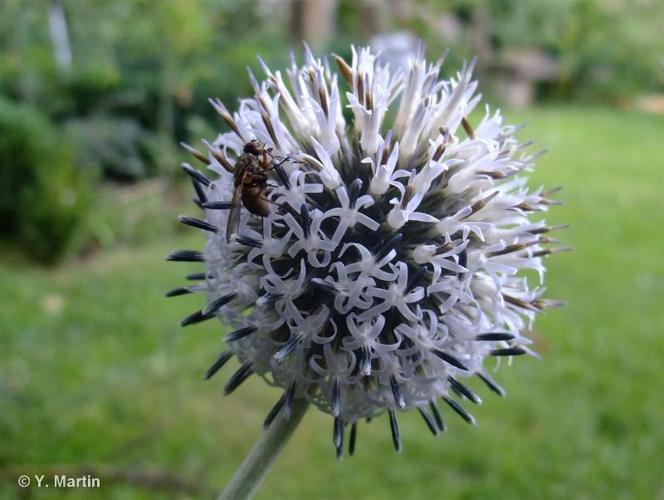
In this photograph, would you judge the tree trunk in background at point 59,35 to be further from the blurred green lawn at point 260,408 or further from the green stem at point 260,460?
the green stem at point 260,460

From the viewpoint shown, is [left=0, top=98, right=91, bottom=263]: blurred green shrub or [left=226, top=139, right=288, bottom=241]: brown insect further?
[left=0, top=98, right=91, bottom=263]: blurred green shrub

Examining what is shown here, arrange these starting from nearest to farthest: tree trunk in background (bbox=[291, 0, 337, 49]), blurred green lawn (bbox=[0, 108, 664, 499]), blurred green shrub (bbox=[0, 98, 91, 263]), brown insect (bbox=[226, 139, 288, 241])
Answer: brown insect (bbox=[226, 139, 288, 241]) → blurred green lawn (bbox=[0, 108, 664, 499]) → blurred green shrub (bbox=[0, 98, 91, 263]) → tree trunk in background (bbox=[291, 0, 337, 49])

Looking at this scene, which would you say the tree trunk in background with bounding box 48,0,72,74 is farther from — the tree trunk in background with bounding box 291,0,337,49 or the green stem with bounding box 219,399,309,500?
the green stem with bounding box 219,399,309,500

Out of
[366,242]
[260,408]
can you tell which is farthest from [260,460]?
[260,408]

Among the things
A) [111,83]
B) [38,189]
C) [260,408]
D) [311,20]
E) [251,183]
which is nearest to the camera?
[251,183]

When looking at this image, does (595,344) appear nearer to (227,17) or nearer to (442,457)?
(442,457)

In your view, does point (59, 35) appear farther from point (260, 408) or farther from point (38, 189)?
point (260, 408)

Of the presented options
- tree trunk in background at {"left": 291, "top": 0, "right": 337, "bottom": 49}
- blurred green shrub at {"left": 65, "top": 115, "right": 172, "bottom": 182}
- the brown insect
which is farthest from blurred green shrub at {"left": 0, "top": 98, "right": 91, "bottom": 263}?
the brown insect
